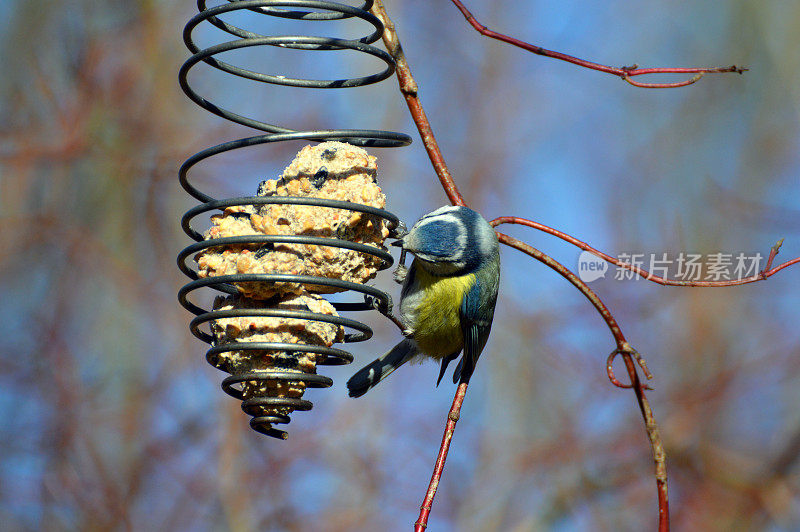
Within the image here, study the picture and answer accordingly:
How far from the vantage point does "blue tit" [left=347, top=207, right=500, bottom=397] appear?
9.38ft

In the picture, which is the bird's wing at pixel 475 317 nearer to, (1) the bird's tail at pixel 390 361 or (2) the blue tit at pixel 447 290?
(2) the blue tit at pixel 447 290

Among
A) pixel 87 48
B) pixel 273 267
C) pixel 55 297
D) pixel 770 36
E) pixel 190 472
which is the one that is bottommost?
pixel 190 472

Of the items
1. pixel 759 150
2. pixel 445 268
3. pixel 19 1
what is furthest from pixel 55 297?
pixel 759 150

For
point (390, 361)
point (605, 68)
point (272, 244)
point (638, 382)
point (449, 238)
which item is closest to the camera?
point (272, 244)

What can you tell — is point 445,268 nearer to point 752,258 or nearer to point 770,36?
point 752,258

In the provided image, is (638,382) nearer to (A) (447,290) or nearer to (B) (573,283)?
(B) (573,283)

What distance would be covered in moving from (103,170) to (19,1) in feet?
A: 5.11

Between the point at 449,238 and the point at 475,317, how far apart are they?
493mm

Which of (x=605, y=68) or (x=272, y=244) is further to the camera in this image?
(x=605, y=68)

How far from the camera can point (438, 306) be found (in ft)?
10.5

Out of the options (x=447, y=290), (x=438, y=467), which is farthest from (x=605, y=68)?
(x=438, y=467)

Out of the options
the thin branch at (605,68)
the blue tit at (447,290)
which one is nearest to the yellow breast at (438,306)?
the blue tit at (447,290)

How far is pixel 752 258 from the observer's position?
21.3ft

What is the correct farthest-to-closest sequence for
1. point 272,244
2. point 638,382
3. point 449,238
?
point 449,238, point 638,382, point 272,244
